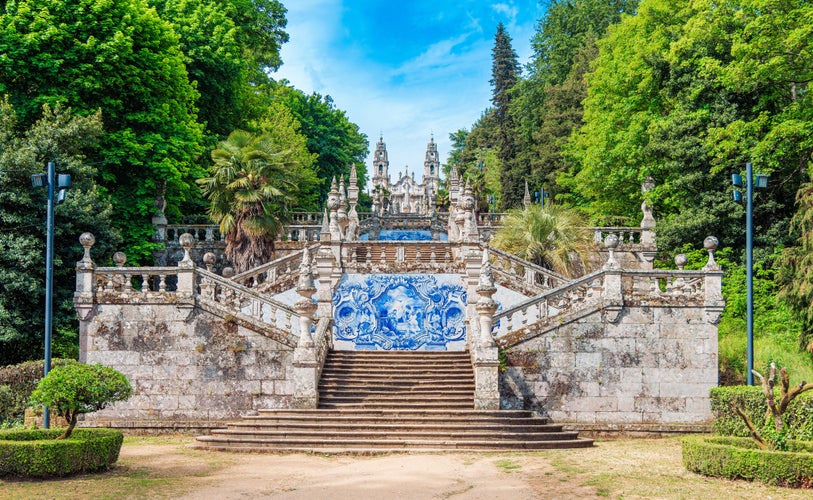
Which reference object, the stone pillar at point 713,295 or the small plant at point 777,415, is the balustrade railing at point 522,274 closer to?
the stone pillar at point 713,295

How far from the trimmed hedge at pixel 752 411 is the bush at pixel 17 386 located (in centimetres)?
1525

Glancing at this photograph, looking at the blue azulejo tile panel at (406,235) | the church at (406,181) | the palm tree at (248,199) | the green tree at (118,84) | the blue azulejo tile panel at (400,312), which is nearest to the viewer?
the blue azulejo tile panel at (400,312)

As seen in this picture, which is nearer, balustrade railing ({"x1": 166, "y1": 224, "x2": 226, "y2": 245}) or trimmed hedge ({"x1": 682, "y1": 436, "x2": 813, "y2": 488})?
trimmed hedge ({"x1": 682, "y1": 436, "x2": 813, "y2": 488})

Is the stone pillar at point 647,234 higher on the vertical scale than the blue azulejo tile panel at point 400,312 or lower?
higher

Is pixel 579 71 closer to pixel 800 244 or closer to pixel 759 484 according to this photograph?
pixel 800 244

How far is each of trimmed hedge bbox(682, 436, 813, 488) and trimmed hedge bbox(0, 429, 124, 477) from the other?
33.7ft

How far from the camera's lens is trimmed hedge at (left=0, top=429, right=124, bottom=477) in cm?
1429

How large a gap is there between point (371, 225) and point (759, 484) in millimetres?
37539

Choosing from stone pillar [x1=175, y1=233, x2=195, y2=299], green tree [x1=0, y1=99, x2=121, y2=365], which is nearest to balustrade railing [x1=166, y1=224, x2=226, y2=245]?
green tree [x1=0, y1=99, x2=121, y2=365]

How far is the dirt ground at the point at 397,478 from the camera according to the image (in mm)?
13328

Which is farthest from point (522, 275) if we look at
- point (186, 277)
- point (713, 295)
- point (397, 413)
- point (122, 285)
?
point (122, 285)

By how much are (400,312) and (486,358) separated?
4809mm

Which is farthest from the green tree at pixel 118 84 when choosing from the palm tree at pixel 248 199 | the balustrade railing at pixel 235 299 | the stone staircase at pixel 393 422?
the stone staircase at pixel 393 422

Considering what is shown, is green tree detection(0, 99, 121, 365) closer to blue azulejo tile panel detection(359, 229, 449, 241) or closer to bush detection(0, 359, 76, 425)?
bush detection(0, 359, 76, 425)
